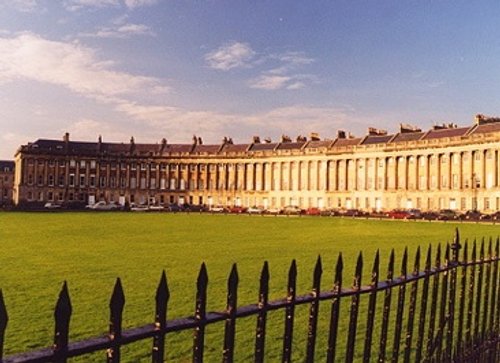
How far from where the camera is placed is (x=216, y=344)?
9.15m

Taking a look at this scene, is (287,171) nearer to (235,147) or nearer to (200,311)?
(235,147)

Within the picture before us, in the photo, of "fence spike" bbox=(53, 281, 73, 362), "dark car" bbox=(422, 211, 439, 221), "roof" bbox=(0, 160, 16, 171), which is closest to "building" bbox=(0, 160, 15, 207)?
"roof" bbox=(0, 160, 16, 171)

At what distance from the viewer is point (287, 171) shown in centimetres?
10588

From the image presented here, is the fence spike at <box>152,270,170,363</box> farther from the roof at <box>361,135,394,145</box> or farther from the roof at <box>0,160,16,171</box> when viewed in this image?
the roof at <box>0,160,16,171</box>

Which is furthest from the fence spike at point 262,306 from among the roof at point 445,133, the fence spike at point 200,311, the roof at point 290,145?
the roof at point 290,145

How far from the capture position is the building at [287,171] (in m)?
80.1

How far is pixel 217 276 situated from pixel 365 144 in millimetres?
Answer: 82604

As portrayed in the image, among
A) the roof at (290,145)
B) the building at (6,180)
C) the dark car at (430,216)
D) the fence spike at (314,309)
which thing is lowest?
the dark car at (430,216)

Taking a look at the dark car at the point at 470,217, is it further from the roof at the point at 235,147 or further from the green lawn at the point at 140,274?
the roof at the point at 235,147

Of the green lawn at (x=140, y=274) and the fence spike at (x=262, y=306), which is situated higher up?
the fence spike at (x=262, y=306)

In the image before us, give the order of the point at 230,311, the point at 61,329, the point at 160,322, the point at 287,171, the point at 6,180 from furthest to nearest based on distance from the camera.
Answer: the point at 6,180, the point at 287,171, the point at 230,311, the point at 160,322, the point at 61,329

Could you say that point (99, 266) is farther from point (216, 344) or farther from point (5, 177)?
point (5, 177)

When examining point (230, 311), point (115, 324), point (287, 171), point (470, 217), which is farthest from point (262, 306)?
point (287, 171)

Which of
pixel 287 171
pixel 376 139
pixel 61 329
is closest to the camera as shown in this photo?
pixel 61 329
